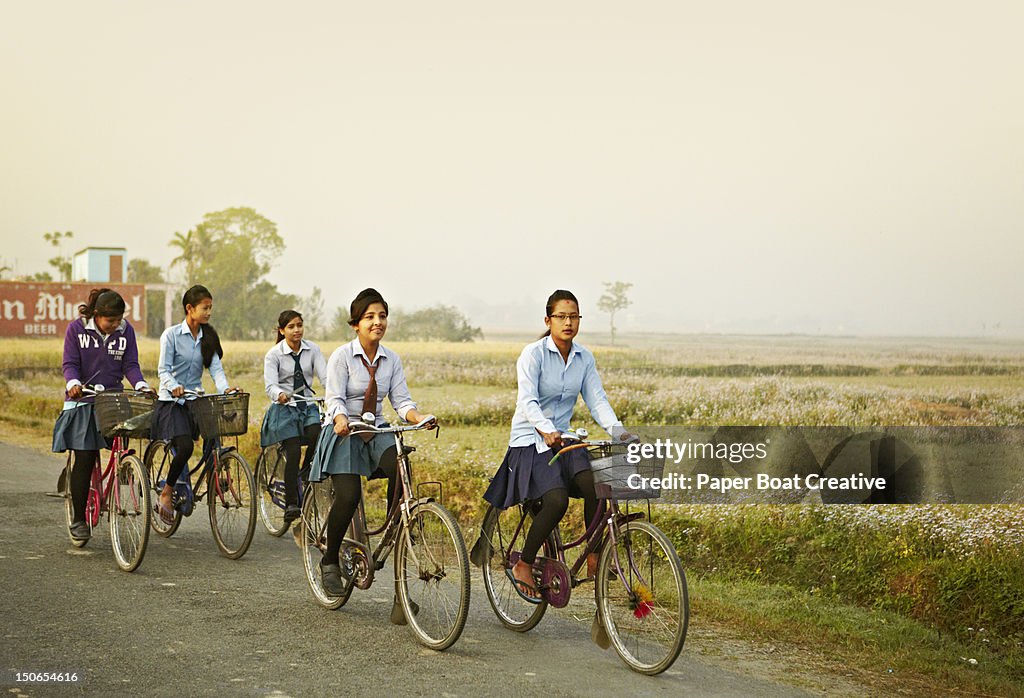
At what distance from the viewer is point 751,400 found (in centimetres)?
1294

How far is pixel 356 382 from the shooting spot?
6.43m

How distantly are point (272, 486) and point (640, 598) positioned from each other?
4415mm

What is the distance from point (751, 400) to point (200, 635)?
27.1 ft

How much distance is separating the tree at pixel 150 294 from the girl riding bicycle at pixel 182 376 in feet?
56.8

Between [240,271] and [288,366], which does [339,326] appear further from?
[288,366]

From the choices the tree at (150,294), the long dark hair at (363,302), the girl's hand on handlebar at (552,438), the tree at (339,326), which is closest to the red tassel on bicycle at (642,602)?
the girl's hand on handlebar at (552,438)

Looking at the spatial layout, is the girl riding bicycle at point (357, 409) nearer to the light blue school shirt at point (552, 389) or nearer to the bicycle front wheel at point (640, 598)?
the light blue school shirt at point (552, 389)

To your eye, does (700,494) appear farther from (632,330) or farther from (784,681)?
(784,681)

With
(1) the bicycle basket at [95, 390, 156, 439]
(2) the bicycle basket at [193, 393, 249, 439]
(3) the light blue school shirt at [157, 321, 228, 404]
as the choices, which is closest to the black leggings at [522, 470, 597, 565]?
(2) the bicycle basket at [193, 393, 249, 439]

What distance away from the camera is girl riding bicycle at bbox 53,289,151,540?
8.05m

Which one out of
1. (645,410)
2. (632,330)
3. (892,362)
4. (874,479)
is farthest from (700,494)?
(632,330)

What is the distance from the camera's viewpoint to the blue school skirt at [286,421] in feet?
29.2

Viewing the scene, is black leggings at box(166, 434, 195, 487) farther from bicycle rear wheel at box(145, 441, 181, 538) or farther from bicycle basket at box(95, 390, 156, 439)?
bicycle basket at box(95, 390, 156, 439)

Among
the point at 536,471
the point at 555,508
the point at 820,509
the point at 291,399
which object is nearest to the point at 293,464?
the point at 291,399
